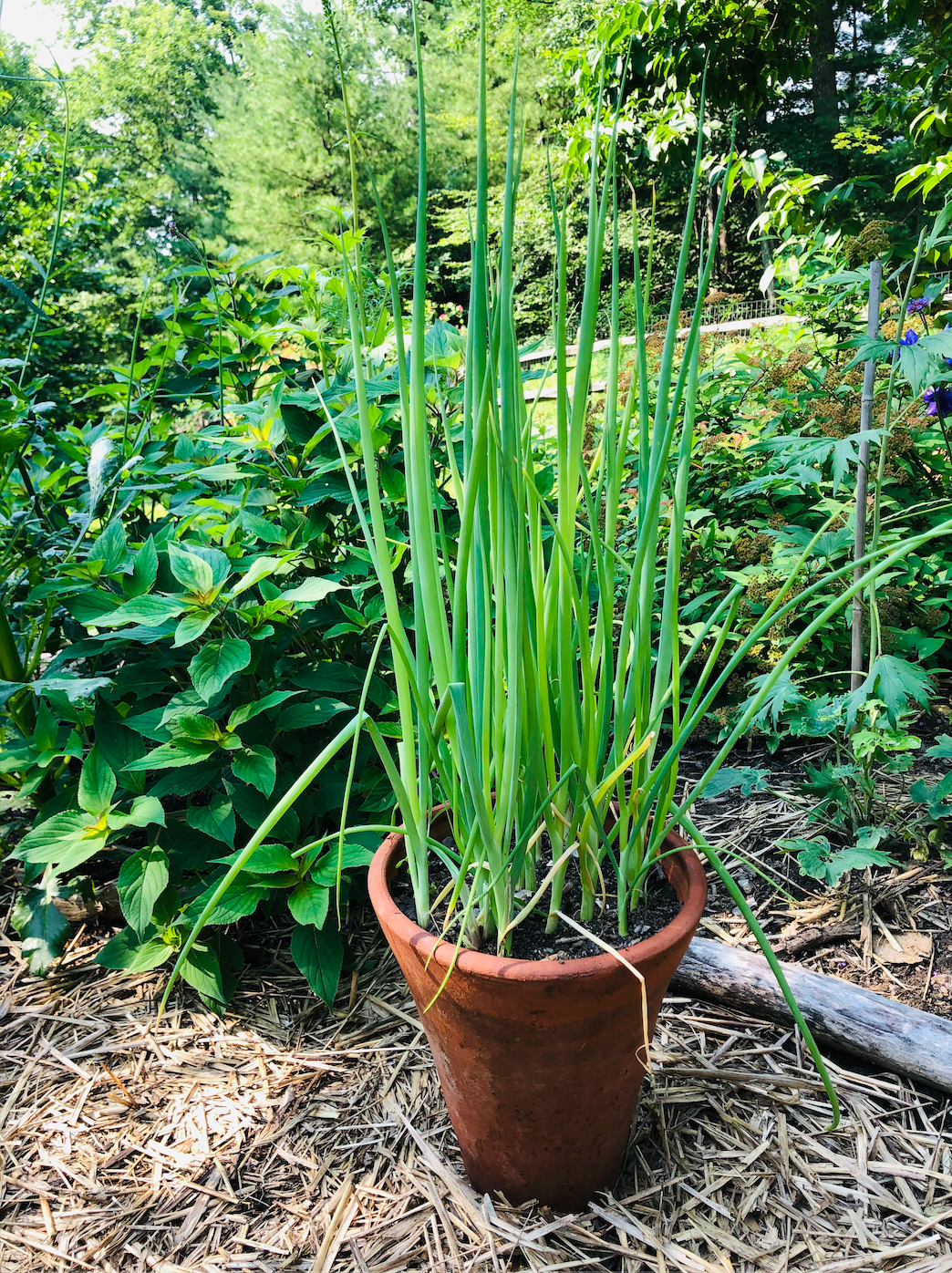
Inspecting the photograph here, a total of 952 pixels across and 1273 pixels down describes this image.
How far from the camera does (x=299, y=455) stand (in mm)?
1232

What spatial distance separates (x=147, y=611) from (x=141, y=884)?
1.23 feet

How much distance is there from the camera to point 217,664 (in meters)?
0.97

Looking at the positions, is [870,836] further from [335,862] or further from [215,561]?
[215,561]

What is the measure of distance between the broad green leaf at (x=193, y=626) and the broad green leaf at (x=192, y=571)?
3 cm

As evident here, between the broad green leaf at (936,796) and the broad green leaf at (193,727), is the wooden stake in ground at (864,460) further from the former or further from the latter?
the broad green leaf at (193,727)

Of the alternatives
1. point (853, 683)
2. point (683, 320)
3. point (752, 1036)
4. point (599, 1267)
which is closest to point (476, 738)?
point (599, 1267)

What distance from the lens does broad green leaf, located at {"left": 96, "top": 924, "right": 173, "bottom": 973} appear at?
3.56 feet

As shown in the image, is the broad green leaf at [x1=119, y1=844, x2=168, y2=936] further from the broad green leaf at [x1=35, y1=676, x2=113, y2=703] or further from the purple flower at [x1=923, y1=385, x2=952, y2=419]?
the purple flower at [x1=923, y1=385, x2=952, y2=419]

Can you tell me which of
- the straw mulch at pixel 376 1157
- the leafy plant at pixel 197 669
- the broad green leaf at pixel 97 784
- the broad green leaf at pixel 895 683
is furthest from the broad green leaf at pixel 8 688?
the broad green leaf at pixel 895 683

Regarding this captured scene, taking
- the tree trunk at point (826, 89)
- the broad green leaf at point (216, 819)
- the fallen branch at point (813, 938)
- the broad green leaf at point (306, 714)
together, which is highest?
the tree trunk at point (826, 89)

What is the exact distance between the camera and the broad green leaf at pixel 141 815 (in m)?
1.00

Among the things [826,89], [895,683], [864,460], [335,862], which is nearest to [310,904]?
[335,862]

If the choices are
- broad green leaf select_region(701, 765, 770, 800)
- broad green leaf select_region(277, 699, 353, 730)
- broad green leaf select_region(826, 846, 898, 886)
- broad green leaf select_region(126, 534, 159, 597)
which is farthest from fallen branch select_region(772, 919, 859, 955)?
broad green leaf select_region(126, 534, 159, 597)

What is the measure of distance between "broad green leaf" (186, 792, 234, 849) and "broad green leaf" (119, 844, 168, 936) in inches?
3.6
